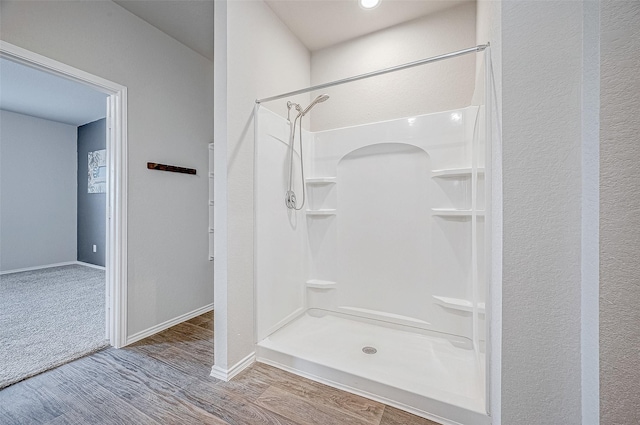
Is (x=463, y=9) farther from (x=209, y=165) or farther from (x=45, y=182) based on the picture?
(x=45, y=182)

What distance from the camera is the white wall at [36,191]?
13.9 ft

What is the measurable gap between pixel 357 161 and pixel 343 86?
0.80 meters

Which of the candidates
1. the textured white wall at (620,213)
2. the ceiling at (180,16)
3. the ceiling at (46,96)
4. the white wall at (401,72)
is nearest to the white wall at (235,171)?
the ceiling at (180,16)

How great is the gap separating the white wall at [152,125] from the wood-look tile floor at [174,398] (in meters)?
0.50

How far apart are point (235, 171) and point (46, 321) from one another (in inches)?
97.1

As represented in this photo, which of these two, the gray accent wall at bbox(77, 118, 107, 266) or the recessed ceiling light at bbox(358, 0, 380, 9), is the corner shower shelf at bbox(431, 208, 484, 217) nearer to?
the recessed ceiling light at bbox(358, 0, 380, 9)

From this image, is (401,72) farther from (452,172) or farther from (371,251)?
(371,251)

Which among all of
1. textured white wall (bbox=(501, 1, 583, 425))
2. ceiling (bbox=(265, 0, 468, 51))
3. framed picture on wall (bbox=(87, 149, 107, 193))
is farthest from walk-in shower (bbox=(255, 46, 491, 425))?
framed picture on wall (bbox=(87, 149, 107, 193))

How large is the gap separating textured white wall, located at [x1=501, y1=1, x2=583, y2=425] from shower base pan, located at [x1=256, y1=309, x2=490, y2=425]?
391 mm

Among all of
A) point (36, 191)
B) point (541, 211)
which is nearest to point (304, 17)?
point (541, 211)

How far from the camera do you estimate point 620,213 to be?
820 millimetres

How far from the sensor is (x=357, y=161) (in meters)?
2.34

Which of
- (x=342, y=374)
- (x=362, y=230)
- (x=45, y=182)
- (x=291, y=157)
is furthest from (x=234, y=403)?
(x=45, y=182)

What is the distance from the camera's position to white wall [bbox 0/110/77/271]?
4223 mm
